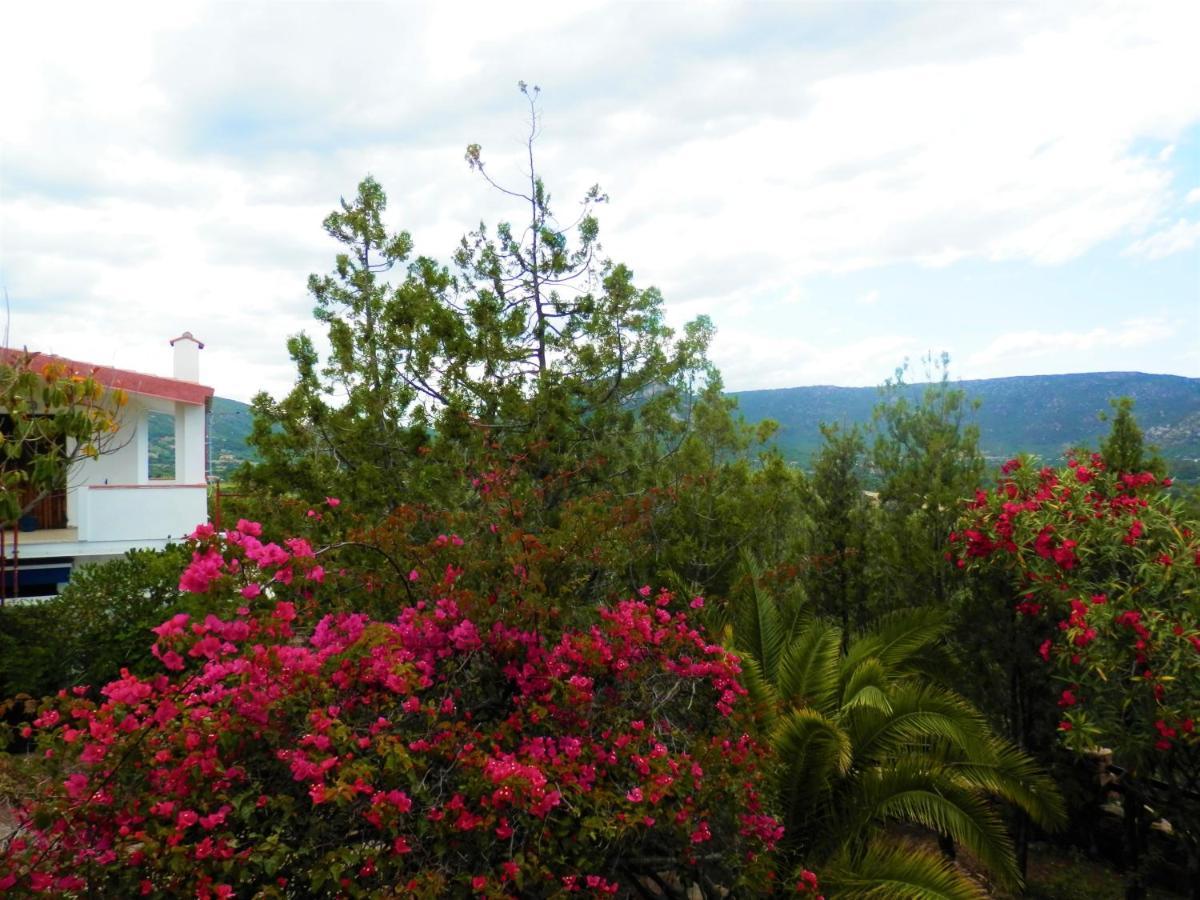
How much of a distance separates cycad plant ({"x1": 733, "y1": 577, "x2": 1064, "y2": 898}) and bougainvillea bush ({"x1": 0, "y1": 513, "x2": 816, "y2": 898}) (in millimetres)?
964

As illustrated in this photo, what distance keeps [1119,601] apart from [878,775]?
5.64 feet

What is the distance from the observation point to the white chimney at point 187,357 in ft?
53.4

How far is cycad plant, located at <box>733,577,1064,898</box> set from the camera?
417 centimetres

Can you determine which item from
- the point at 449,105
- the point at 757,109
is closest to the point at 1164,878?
the point at 757,109

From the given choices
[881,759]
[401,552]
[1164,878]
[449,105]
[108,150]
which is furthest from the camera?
[108,150]

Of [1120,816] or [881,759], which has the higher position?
[881,759]

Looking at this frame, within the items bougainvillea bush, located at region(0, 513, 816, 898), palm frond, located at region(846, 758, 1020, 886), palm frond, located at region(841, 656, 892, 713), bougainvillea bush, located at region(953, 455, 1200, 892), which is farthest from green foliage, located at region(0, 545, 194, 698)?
bougainvillea bush, located at region(953, 455, 1200, 892)

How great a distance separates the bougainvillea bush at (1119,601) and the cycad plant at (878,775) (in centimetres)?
69

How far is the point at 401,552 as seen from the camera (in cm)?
424

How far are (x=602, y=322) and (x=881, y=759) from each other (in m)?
4.57

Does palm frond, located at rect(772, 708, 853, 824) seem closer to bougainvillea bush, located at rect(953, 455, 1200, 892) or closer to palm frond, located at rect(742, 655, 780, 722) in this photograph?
palm frond, located at rect(742, 655, 780, 722)

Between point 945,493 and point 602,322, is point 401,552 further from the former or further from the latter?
point 945,493

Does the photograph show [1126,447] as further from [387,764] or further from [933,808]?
[387,764]

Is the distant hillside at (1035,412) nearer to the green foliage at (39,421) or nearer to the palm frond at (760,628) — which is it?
the palm frond at (760,628)
